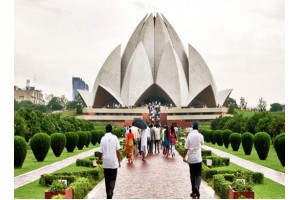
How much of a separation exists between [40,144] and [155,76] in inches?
1456

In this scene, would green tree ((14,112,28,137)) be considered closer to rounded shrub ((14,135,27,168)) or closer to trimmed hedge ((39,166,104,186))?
rounded shrub ((14,135,27,168))

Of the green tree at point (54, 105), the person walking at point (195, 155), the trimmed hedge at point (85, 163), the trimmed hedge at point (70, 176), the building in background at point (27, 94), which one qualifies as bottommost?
the trimmed hedge at point (85, 163)

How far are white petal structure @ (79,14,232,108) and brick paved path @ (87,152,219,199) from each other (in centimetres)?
3723

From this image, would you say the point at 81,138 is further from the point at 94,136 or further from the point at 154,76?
the point at 154,76

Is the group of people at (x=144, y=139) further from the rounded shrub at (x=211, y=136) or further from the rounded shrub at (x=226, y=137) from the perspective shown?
the rounded shrub at (x=211, y=136)

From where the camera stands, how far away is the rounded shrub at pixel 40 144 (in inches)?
428

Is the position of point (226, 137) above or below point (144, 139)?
below

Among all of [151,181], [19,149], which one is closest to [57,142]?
[19,149]

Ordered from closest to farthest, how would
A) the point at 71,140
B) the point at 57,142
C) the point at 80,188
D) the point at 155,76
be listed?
the point at 80,188 → the point at 57,142 → the point at 71,140 → the point at 155,76

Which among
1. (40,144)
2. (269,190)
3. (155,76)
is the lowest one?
(269,190)

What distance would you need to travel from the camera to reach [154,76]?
157ft

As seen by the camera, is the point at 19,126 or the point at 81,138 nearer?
the point at 19,126

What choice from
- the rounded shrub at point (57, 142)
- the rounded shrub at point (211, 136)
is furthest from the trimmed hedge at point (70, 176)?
the rounded shrub at point (211, 136)

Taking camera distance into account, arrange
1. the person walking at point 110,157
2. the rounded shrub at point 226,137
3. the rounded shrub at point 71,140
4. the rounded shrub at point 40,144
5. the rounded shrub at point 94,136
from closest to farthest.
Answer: the person walking at point 110,157 → the rounded shrub at point 40,144 → the rounded shrub at point 71,140 → the rounded shrub at point 226,137 → the rounded shrub at point 94,136
